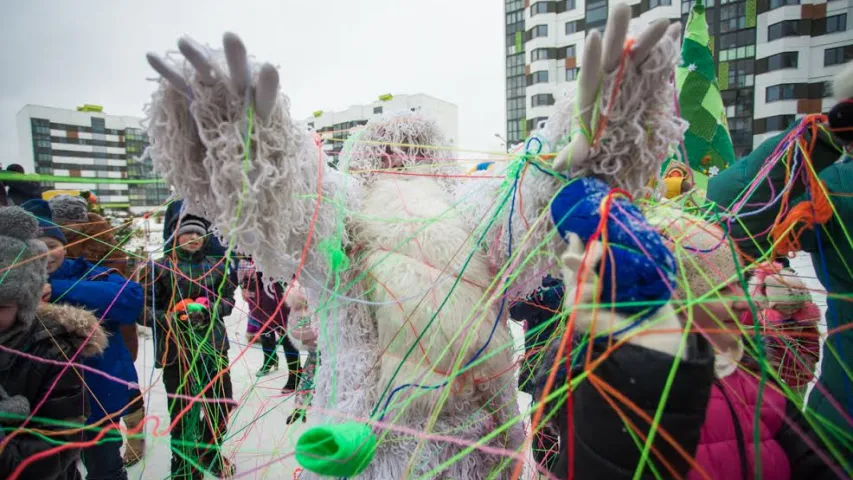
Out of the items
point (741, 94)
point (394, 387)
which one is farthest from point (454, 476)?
point (741, 94)

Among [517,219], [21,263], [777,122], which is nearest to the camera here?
[517,219]

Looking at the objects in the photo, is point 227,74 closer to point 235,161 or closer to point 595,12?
point 235,161

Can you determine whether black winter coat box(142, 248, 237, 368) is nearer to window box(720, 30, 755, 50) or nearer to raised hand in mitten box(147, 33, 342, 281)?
raised hand in mitten box(147, 33, 342, 281)

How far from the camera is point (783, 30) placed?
798 centimetres

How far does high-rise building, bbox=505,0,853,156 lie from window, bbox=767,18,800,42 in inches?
0.7

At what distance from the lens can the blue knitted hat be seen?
21.6 inches

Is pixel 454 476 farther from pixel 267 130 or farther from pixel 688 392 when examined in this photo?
pixel 267 130

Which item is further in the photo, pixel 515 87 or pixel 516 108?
pixel 516 108

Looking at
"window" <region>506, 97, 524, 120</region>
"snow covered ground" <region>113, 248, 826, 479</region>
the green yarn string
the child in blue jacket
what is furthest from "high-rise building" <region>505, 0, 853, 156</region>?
the green yarn string

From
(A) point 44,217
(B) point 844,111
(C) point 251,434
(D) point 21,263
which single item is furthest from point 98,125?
(B) point 844,111

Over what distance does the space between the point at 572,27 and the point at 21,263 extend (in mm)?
13285

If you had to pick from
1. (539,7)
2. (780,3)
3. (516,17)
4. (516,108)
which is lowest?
(516,108)

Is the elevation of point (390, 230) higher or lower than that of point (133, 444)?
higher

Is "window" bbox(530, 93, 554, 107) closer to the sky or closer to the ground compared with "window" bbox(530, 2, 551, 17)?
closer to the ground
